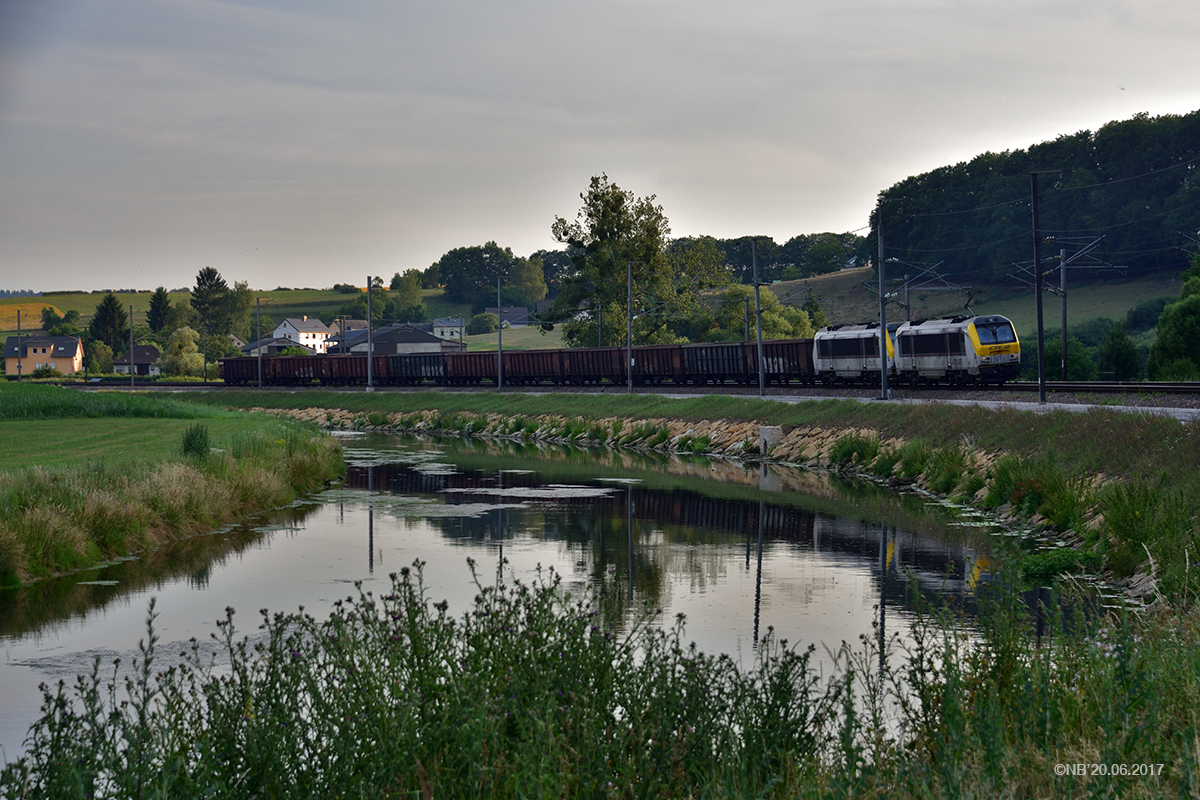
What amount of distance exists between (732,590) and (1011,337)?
34722mm

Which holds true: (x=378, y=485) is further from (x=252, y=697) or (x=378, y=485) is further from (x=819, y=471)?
(x=252, y=697)

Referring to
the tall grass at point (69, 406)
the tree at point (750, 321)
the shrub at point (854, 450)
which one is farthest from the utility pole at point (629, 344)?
the tall grass at point (69, 406)

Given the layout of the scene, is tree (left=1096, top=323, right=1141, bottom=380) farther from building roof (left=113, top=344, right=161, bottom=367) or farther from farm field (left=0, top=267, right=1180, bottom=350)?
building roof (left=113, top=344, right=161, bottom=367)

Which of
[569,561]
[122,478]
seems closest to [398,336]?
[122,478]

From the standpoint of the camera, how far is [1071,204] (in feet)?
338

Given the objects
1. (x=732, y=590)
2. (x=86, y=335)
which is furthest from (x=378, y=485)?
(x=86, y=335)

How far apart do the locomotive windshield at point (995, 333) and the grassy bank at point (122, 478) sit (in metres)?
27.1

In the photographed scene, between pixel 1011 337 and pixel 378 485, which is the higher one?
pixel 1011 337

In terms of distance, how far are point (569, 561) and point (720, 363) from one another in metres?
44.9

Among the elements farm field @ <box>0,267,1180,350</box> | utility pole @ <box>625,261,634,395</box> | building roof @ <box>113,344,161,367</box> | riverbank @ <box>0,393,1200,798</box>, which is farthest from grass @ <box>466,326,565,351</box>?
riverbank @ <box>0,393,1200,798</box>

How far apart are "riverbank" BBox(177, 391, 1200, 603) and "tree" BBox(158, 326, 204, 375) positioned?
75405 mm

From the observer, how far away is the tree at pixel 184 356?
13238 cm

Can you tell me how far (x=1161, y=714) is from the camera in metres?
7.22

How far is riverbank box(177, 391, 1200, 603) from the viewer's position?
16.3m
